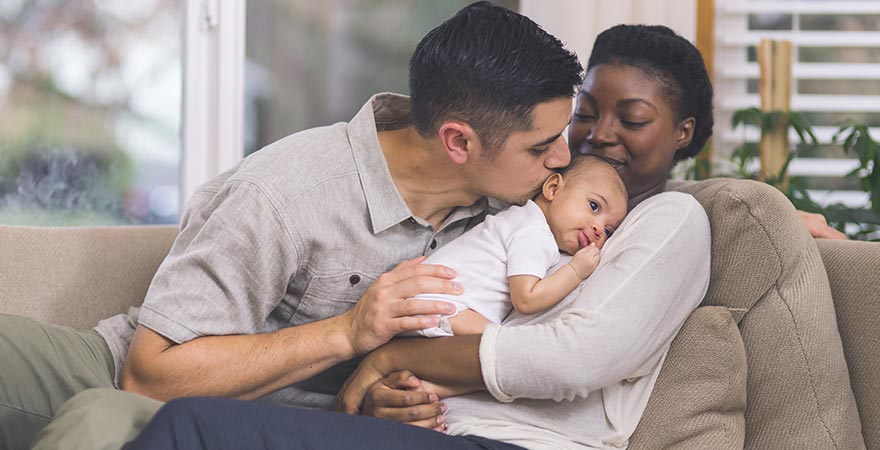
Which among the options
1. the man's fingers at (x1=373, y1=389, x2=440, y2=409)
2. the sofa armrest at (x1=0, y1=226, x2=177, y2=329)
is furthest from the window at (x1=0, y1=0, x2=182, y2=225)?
the man's fingers at (x1=373, y1=389, x2=440, y2=409)

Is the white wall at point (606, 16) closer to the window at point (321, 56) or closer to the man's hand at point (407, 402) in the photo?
the window at point (321, 56)

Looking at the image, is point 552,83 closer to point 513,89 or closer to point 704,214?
point 513,89

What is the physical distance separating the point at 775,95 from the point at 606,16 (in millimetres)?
569

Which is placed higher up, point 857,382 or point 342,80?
point 342,80

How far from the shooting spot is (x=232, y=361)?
1.59 metres

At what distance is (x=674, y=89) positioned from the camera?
1810 millimetres

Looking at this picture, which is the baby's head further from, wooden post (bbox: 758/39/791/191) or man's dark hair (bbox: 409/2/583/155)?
wooden post (bbox: 758/39/791/191)

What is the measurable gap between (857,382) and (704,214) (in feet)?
1.26

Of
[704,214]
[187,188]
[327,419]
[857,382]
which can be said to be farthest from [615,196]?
[187,188]

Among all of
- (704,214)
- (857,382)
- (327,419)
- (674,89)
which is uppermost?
(674,89)

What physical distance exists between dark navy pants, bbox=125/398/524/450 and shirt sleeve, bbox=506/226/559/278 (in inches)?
13.2

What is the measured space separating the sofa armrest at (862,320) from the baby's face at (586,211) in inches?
15.6

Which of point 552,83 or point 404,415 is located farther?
point 552,83

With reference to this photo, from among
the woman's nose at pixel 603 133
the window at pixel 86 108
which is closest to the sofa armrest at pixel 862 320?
the woman's nose at pixel 603 133
